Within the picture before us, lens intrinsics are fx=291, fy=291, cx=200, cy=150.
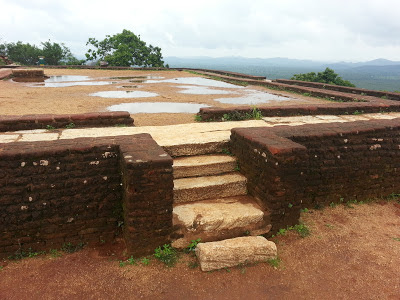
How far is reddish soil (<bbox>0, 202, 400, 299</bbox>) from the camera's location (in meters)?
2.54

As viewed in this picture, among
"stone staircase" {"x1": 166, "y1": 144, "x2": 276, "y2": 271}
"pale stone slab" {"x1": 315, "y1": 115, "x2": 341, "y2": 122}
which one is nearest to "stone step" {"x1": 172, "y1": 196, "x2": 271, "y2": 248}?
"stone staircase" {"x1": 166, "y1": 144, "x2": 276, "y2": 271}

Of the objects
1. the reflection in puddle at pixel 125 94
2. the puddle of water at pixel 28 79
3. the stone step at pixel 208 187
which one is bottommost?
the stone step at pixel 208 187

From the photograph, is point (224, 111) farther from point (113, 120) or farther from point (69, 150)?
point (69, 150)

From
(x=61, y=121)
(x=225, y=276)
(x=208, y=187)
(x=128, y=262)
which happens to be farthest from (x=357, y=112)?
(x=61, y=121)

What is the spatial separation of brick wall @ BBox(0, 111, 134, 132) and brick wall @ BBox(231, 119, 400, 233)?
84.3 inches

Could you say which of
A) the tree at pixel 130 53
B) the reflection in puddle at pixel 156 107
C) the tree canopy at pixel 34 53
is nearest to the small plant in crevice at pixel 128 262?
the reflection in puddle at pixel 156 107

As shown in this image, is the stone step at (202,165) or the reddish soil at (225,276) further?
the stone step at (202,165)

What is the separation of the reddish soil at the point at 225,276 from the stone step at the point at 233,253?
0.07m

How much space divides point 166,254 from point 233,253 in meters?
0.68

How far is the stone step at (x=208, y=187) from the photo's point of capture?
3482 mm

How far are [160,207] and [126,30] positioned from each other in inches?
1188

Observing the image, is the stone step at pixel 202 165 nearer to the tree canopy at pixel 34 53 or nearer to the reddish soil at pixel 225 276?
the reddish soil at pixel 225 276

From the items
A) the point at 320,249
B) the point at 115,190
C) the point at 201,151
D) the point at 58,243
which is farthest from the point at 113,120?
the point at 320,249

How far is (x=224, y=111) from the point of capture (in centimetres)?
589
